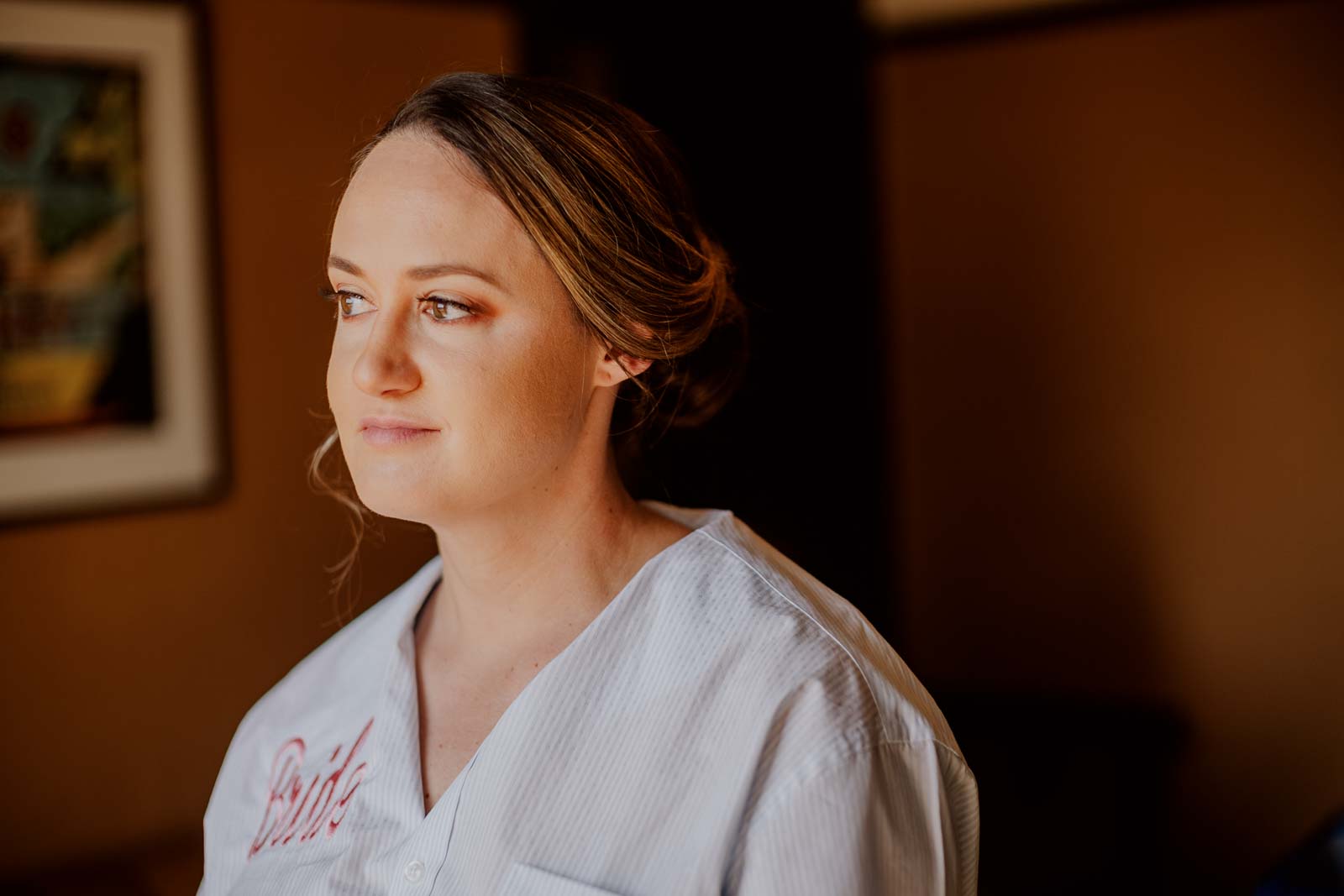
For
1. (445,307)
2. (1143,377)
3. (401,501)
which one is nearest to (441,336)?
(445,307)

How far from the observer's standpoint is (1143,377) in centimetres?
295

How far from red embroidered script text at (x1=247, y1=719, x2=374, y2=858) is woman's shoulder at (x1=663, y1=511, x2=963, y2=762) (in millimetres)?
330

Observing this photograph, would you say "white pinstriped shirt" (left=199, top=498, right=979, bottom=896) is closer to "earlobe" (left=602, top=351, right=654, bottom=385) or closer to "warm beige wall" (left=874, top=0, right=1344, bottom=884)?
"earlobe" (left=602, top=351, right=654, bottom=385)

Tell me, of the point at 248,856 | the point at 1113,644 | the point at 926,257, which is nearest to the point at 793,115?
the point at 926,257

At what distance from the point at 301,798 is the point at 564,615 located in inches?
11.5

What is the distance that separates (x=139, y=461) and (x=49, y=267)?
1.44 feet

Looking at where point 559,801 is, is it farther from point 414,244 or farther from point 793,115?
point 793,115

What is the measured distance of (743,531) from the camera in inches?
43.0

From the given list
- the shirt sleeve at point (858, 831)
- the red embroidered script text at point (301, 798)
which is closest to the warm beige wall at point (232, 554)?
the red embroidered script text at point (301, 798)

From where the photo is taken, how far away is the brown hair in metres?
0.95

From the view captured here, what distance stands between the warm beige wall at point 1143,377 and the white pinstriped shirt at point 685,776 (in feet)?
6.96

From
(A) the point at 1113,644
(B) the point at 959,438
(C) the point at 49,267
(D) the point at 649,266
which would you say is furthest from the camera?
(B) the point at 959,438

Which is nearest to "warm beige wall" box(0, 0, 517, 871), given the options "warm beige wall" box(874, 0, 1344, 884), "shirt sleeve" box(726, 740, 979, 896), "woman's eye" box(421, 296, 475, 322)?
"warm beige wall" box(874, 0, 1344, 884)

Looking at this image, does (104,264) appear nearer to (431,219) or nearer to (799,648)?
(431,219)
